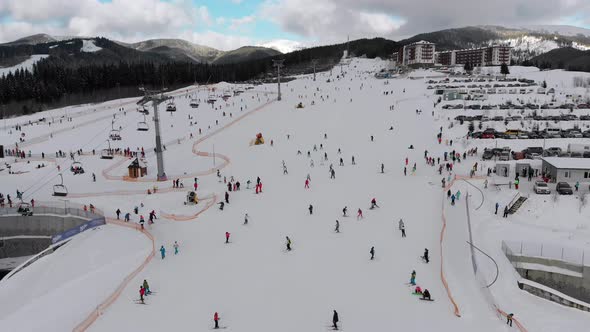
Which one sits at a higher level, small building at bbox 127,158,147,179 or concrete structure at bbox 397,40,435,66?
concrete structure at bbox 397,40,435,66

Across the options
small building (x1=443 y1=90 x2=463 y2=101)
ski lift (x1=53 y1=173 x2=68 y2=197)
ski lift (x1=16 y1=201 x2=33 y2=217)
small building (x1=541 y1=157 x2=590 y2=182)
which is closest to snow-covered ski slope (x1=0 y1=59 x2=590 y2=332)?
ski lift (x1=53 y1=173 x2=68 y2=197)

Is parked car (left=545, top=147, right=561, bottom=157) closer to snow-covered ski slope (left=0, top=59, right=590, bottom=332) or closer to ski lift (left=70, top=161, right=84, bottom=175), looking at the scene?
snow-covered ski slope (left=0, top=59, right=590, bottom=332)

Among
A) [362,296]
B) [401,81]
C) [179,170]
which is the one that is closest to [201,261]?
[362,296]

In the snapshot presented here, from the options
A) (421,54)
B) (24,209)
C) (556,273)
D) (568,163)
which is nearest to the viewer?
(556,273)

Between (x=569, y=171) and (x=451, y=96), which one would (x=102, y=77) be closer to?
(x=451, y=96)

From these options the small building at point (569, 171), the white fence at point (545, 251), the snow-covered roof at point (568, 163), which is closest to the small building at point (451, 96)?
the snow-covered roof at point (568, 163)

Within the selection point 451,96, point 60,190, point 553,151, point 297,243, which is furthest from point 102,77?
point 297,243

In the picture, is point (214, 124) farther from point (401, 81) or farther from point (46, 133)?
point (401, 81)
